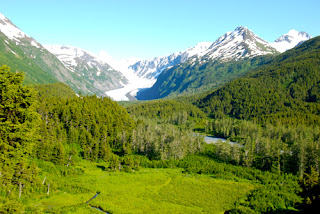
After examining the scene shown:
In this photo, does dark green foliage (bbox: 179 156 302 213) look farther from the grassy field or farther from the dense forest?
the grassy field

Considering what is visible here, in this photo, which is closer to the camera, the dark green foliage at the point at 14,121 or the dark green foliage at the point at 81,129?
the dark green foliage at the point at 14,121

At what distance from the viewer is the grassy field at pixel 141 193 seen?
209 feet

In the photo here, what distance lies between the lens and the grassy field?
63.6 m

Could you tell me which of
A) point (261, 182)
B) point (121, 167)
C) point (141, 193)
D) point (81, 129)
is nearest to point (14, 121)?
point (141, 193)

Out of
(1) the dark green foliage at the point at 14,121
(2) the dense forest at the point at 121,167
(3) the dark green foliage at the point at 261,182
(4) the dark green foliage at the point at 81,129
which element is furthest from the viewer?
(4) the dark green foliage at the point at 81,129

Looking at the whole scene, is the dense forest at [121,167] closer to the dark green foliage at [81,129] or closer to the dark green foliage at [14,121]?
the dark green foliage at [14,121]

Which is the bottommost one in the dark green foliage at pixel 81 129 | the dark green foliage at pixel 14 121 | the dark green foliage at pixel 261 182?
the dark green foliage at pixel 261 182

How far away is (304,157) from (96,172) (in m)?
85.1

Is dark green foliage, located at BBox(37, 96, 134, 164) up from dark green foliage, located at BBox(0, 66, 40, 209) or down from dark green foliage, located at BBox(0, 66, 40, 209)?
down

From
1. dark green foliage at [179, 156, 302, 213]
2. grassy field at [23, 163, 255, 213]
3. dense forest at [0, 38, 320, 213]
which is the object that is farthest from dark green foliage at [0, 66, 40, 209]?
dark green foliage at [179, 156, 302, 213]

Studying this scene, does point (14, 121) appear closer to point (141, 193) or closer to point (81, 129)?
point (141, 193)

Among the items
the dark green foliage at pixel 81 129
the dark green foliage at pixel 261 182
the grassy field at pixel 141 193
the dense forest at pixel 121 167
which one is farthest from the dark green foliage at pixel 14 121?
the dark green foliage at pixel 81 129

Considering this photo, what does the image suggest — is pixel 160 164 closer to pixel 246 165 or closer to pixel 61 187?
pixel 246 165

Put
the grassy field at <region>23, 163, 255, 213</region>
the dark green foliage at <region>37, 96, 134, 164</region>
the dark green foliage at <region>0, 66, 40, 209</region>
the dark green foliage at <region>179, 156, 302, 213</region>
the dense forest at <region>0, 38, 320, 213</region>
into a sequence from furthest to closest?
the dark green foliage at <region>37, 96, 134, 164</region>
the dark green foliage at <region>179, 156, 302, 213</region>
the grassy field at <region>23, 163, 255, 213</region>
the dense forest at <region>0, 38, 320, 213</region>
the dark green foliage at <region>0, 66, 40, 209</region>
